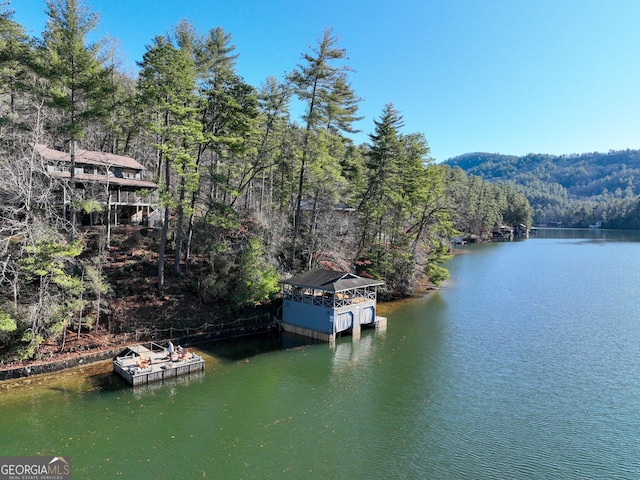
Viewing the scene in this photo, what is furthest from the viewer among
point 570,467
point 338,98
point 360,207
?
point 360,207

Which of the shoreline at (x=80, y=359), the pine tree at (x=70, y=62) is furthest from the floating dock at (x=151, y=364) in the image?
the pine tree at (x=70, y=62)

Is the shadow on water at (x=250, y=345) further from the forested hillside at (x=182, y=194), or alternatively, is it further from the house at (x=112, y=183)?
the house at (x=112, y=183)

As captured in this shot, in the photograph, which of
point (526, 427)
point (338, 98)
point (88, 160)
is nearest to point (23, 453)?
point (526, 427)

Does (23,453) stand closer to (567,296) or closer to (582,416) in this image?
(582,416)

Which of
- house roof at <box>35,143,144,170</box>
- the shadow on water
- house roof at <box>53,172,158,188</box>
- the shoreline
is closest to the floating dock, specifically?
the shoreline

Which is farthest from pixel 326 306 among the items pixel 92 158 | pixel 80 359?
pixel 92 158

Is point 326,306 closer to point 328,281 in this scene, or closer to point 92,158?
point 328,281
